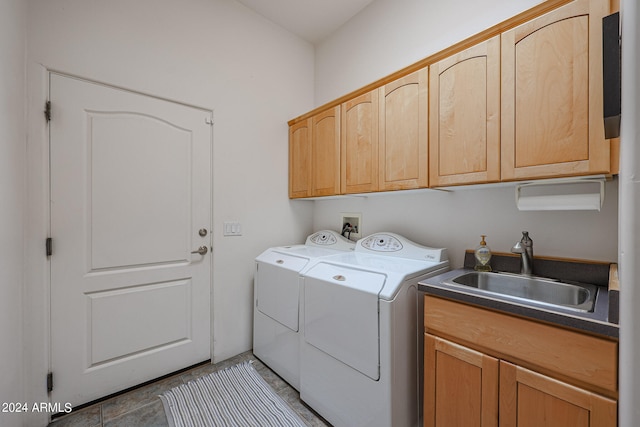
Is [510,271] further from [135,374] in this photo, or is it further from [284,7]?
[284,7]

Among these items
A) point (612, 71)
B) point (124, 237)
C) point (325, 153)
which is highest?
point (325, 153)

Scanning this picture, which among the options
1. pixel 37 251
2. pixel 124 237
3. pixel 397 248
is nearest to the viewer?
pixel 37 251

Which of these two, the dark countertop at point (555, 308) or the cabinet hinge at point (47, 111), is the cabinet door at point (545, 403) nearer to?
the dark countertop at point (555, 308)

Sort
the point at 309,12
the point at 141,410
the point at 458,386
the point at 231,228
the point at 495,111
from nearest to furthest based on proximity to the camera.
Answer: the point at 458,386 → the point at 495,111 → the point at 141,410 → the point at 231,228 → the point at 309,12

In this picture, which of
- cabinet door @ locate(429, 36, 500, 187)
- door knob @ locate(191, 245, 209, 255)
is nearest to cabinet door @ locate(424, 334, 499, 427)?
cabinet door @ locate(429, 36, 500, 187)

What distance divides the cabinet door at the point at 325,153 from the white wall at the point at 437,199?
1.21 feet

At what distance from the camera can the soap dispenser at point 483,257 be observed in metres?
1.56

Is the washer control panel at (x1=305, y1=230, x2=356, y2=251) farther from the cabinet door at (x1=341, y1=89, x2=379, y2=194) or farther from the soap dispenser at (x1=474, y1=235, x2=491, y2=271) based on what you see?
the soap dispenser at (x1=474, y1=235, x2=491, y2=271)

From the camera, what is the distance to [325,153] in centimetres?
227

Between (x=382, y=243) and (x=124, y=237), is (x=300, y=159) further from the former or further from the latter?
(x=124, y=237)

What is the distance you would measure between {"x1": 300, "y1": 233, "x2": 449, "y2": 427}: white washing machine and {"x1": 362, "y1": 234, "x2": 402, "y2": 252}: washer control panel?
0.57 feet

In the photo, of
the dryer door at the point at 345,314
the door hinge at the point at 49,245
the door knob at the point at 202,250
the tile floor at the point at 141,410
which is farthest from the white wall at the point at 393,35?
the tile floor at the point at 141,410

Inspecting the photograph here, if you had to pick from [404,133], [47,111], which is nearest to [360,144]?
[404,133]

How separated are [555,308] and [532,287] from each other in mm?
536
